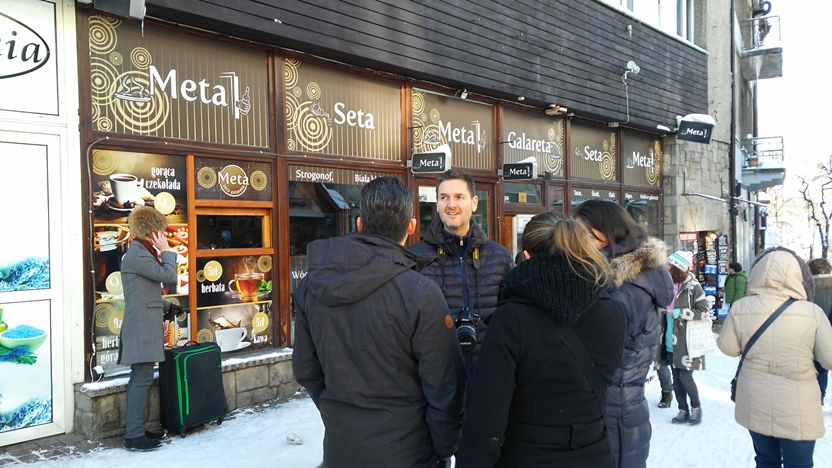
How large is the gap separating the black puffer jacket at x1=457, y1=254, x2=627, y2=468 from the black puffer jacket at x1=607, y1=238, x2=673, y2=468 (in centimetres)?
59

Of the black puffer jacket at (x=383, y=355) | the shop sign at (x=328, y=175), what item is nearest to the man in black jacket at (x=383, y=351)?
the black puffer jacket at (x=383, y=355)

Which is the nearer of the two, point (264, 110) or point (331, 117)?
point (264, 110)

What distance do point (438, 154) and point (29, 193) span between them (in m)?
4.24

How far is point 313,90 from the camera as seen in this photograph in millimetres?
6652

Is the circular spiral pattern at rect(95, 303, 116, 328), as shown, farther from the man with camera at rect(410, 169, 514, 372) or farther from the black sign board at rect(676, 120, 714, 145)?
the black sign board at rect(676, 120, 714, 145)

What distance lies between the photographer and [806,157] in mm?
32188

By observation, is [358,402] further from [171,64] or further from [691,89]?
[691,89]

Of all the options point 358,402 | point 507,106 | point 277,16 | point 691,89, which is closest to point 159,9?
point 277,16

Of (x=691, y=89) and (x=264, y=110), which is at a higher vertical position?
(x=691, y=89)

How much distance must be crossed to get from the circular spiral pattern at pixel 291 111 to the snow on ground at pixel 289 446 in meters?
2.89

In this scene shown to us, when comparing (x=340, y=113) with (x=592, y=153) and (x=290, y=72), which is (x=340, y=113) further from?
(x=592, y=153)

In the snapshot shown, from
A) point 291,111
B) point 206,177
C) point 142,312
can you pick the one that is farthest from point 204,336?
point 291,111

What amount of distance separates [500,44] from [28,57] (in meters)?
5.94

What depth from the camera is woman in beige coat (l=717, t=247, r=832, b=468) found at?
3359mm
